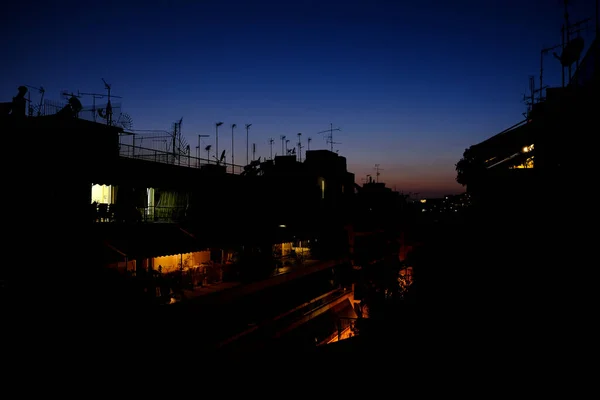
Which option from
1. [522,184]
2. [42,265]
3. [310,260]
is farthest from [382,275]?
[42,265]

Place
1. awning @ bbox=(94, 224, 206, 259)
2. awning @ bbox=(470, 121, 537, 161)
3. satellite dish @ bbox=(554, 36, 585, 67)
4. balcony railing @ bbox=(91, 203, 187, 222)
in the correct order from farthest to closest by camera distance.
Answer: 1. balcony railing @ bbox=(91, 203, 187, 222)
2. awning @ bbox=(94, 224, 206, 259)
3. satellite dish @ bbox=(554, 36, 585, 67)
4. awning @ bbox=(470, 121, 537, 161)

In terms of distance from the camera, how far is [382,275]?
25.9 m

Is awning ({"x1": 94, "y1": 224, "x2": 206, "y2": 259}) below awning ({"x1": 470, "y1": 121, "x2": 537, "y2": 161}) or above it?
below

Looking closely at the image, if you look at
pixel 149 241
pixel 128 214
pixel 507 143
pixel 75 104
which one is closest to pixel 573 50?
pixel 507 143

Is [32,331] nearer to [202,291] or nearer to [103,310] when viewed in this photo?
[103,310]

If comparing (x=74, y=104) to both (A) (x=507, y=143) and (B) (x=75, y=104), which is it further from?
(A) (x=507, y=143)

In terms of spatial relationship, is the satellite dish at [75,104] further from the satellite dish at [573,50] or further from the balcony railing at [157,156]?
the satellite dish at [573,50]

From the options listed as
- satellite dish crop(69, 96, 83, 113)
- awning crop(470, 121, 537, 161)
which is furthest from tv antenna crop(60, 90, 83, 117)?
awning crop(470, 121, 537, 161)

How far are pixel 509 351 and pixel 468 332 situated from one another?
867 mm

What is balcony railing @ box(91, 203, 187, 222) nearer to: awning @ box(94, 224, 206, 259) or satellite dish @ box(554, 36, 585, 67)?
awning @ box(94, 224, 206, 259)

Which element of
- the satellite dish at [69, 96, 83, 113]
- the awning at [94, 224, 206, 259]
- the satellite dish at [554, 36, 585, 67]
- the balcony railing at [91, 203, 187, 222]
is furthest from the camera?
the satellite dish at [69, 96, 83, 113]

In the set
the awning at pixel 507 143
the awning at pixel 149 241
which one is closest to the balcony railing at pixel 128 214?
the awning at pixel 149 241

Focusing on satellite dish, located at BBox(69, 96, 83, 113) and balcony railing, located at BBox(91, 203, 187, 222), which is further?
satellite dish, located at BBox(69, 96, 83, 113)

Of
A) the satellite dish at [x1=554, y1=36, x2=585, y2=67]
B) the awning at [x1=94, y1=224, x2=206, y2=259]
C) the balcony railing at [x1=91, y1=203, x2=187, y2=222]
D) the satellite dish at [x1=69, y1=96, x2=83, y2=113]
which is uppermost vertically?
the satellite dish at [x1=554, y1=36, x2=585, y2=67]
